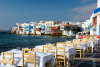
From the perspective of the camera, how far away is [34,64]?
419 centimetres

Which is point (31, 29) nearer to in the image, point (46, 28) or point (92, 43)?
point (46, 28)

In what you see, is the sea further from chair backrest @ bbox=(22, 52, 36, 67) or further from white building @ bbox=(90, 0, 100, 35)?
chair backrest @ bbox=(22, 52, 36, 67)

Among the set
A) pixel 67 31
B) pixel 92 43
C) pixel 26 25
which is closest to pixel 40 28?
pixel 26 25

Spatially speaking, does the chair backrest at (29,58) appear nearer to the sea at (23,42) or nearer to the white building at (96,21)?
the sea at (23,42)

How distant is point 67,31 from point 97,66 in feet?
248

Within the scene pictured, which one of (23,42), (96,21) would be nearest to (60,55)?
(96,21)

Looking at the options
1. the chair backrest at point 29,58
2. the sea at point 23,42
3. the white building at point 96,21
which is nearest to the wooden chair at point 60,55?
the chair backrest at point 29,58

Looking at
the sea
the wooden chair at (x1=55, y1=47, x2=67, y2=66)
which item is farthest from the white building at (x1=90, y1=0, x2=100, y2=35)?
the wooden chair at (x1=55, y1=47, x2=67, y2=66)

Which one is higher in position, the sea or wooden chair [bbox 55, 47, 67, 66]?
wooden chair [bbox 55, 47, 67, 66]

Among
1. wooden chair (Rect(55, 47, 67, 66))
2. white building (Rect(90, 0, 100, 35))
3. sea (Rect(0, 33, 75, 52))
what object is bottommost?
sea (Rect(0, 33, 75, 52))

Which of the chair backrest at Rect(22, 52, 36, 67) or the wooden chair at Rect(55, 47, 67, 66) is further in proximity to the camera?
the wooden chair at Rect(55, 47, 67, 66)

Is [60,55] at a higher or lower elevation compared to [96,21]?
lower

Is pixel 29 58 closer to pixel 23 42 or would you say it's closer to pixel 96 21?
pixel 96 21

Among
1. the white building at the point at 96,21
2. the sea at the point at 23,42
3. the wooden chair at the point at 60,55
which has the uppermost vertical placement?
the white building at the point at 96,21
